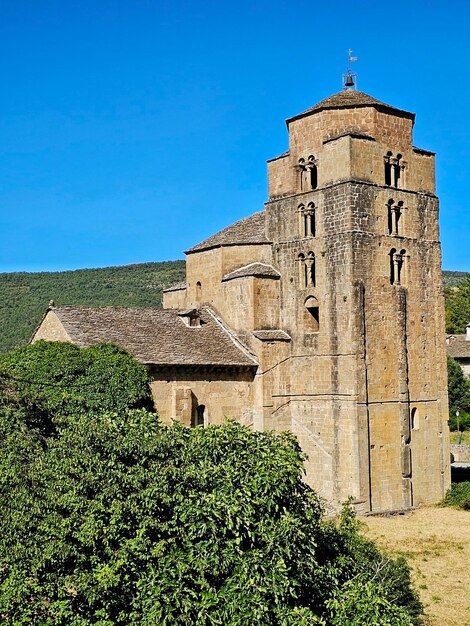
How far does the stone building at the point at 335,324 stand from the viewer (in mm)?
30484

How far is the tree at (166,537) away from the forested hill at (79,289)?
5105 centimetres

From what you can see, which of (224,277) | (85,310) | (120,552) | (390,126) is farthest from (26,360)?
(390,126)

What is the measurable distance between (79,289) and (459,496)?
62.8 meters

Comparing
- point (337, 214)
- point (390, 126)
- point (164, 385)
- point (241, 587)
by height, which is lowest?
point (241, 587)

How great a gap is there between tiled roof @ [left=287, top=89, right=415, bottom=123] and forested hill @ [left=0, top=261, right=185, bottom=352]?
129ft

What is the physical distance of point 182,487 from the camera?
14.4m

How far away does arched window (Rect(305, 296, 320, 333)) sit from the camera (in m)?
32.3

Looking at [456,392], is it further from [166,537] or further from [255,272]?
[166,537]

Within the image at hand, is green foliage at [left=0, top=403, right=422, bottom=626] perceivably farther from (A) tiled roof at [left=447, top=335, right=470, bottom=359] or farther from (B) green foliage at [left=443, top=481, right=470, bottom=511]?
(A) tiled roof at [left=447, top=335, right=470, bottom=359]

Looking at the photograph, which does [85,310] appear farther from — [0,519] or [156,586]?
[156,586]

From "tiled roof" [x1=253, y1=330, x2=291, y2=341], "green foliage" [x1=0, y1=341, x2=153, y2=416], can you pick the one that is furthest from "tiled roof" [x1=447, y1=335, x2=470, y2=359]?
"green foliage" [x1=0, y1=341, x2=153, y2=416]

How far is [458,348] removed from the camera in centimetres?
6894

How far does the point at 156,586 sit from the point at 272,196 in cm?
2382

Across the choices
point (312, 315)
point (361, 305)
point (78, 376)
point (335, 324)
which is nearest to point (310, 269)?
point (312, 315)
